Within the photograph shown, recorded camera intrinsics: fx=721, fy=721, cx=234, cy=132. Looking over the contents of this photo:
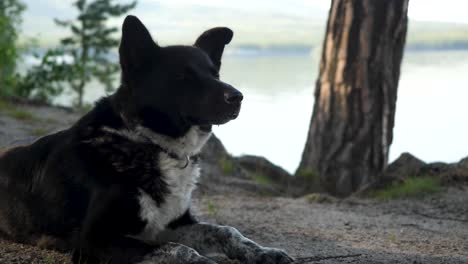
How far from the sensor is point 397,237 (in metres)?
5.94

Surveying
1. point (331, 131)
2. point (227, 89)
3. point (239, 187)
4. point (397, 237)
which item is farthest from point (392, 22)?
point (227, 89)

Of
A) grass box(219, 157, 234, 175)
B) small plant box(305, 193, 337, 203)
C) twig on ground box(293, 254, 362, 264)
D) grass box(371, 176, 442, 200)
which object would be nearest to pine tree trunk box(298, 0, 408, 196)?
grass box(371, 176, 442, 200)

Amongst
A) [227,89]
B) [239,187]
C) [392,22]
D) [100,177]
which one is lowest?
[239,187]

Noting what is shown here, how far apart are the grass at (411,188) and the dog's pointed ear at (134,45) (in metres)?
4.38

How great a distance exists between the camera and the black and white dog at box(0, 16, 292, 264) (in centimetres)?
421

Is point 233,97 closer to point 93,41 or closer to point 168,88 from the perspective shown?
point 168,88

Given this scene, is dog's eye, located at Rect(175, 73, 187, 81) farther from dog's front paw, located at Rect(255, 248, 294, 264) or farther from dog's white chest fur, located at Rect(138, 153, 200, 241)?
dog's front paw, located at Rect(255, 248, 294, 264)

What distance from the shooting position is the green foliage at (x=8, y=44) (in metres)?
13.1

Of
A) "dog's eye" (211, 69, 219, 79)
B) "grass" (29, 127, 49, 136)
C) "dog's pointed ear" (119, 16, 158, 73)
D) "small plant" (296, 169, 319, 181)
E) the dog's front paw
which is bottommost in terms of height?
"small plant" (296, 169, 319, 181)

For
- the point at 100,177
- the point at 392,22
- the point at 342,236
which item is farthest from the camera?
the point at 392,22

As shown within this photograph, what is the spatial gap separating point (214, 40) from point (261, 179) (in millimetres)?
5045

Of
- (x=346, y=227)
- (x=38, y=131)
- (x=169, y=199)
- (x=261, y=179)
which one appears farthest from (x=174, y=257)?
(x=38, y=131)

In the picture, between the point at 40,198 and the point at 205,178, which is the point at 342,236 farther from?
the point at 205,178

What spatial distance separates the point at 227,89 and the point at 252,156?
6.13 m
